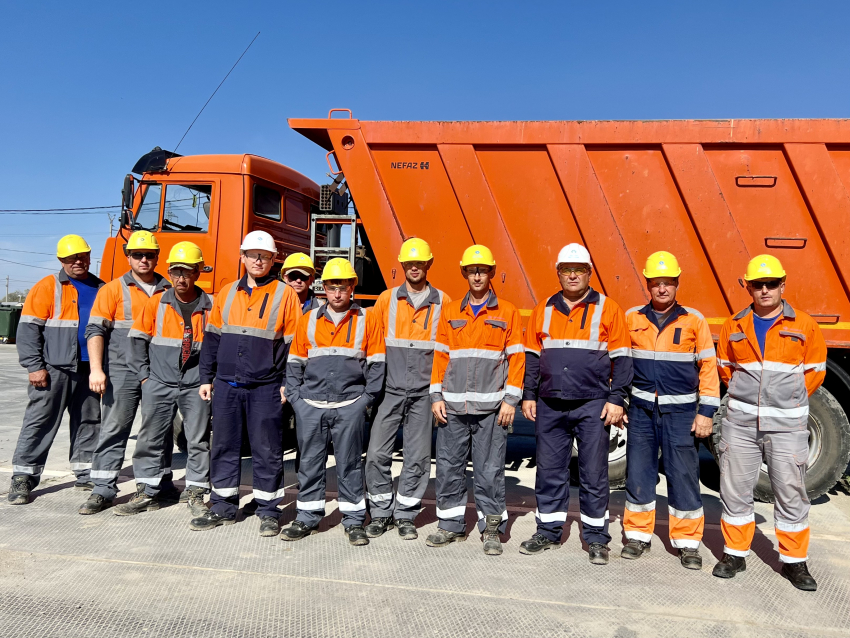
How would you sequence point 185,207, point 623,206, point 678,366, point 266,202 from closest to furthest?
point 678,366 → point 623,206 → point 185,207 → point 266,202

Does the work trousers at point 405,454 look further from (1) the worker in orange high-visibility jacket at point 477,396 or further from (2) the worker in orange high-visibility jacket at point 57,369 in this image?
(2) the worker in orange high-visibility jacket at point 57,369

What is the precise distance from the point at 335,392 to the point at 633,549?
2015 millimetres

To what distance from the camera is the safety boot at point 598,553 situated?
3.33m

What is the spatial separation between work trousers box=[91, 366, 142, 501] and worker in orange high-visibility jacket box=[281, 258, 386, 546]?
1.31 metres

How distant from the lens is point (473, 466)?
140 inches

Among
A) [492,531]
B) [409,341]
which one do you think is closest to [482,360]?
[409,341]

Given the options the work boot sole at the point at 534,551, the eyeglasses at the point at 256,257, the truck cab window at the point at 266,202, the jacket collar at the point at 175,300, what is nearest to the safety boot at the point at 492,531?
the work boot sole at the point at 534,551

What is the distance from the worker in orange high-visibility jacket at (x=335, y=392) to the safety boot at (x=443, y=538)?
44 cm

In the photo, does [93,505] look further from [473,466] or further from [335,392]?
[473,466]

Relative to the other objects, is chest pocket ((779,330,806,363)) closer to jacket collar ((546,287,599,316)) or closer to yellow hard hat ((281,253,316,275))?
jacket collar ((546,287,599,316))

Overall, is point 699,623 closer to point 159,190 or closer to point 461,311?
point 461,311

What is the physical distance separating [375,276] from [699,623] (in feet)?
11.7

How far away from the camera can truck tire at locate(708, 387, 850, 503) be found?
4.47 m

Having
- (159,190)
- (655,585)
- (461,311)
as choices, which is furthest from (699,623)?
(159,190)
